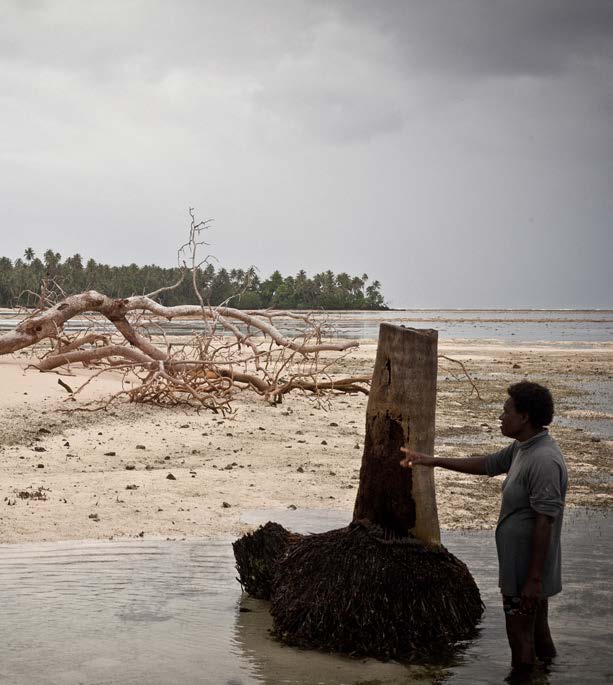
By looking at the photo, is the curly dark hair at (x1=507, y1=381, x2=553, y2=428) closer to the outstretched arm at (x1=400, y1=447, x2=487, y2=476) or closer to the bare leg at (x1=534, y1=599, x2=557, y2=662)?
the outstretched arm at (x1=400, y1=447, x2=487, y2=476)

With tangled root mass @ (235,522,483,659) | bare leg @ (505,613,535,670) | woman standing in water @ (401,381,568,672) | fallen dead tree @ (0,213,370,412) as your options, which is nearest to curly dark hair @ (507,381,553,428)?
woman standing in water @ (401,381,568,672)

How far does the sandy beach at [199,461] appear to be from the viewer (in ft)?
23.3

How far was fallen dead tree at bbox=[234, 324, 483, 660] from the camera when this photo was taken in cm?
457

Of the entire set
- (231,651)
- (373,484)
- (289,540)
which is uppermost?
Answer: (373,484)

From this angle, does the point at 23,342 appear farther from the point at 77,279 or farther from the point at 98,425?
the point at 77,279

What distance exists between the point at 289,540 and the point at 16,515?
2.67 m

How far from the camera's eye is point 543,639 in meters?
4.38

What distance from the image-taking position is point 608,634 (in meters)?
→ 4.85

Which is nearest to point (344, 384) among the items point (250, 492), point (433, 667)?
point (250, 492)

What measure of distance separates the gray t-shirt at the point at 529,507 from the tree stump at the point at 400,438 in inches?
34.8

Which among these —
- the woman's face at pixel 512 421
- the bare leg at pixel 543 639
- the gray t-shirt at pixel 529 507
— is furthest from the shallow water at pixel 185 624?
the woman's face at pixel 512 421

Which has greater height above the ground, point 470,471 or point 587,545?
point 470,471

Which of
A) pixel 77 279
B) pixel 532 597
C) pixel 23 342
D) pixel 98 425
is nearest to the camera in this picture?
pixel 532 597

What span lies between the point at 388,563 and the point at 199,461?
16.8 feet
